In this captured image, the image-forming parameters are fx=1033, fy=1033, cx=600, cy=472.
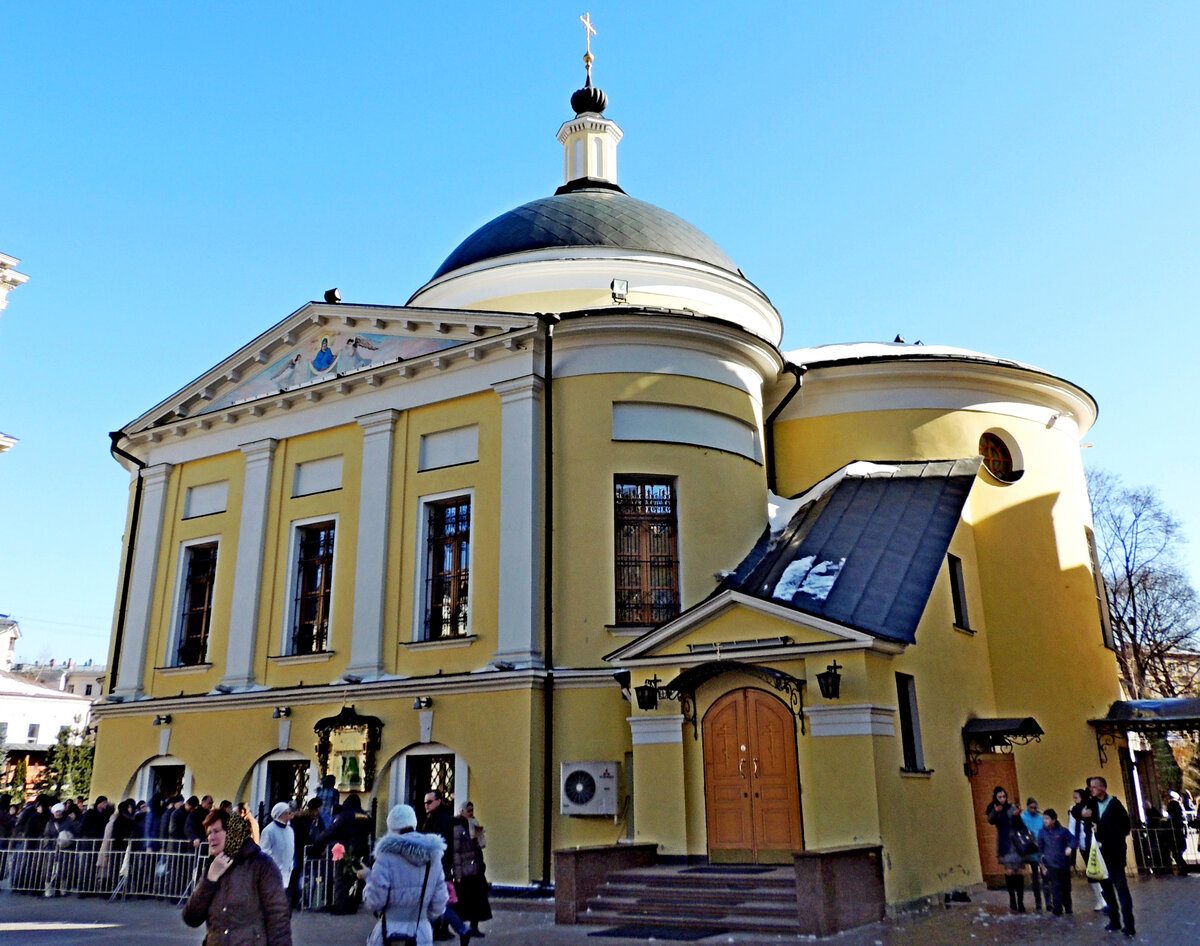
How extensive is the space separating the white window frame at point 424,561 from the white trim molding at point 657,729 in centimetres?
377

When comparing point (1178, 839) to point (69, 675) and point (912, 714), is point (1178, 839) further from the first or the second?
point (69, 675)

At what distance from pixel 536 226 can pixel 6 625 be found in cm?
5444

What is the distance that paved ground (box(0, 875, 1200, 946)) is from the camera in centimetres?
1110

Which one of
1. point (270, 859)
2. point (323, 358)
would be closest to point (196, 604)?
point (323, 358)

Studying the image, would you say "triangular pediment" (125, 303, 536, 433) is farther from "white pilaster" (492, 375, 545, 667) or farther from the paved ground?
the paved ground

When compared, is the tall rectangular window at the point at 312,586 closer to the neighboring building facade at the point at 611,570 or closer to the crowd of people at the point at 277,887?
the neighboring building facade at the point at 611,570

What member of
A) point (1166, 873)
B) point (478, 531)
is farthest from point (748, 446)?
point (1166, 873)

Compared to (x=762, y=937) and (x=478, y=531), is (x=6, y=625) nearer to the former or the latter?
(x=478, y=531)

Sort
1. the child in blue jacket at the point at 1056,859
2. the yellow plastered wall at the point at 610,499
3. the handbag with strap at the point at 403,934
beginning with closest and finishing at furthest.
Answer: the handbag with strap at the point at 403,934 < the child in blue jacket at the point at 1056,859 < the yellow plastered wall at the point at 610,499

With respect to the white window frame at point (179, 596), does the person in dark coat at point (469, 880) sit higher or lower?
lower

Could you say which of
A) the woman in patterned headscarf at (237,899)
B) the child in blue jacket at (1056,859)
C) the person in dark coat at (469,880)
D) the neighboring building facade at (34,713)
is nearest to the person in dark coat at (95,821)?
the person in dark coat at (469,880)

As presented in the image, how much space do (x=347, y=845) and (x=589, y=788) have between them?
141 inches

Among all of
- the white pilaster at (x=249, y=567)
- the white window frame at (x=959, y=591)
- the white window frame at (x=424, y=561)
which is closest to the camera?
the white window frame at (x=424, y=561)

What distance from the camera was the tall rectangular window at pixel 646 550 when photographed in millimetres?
16906
